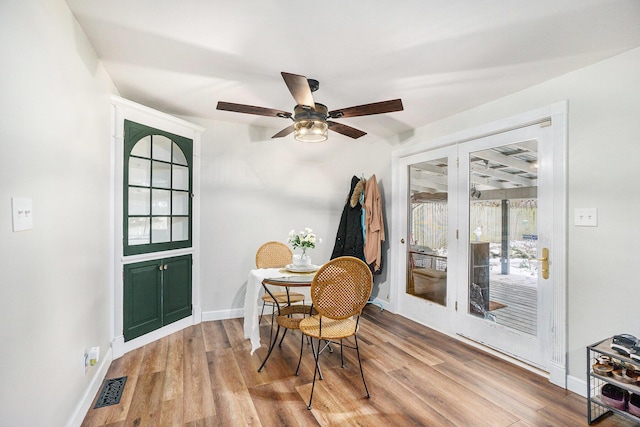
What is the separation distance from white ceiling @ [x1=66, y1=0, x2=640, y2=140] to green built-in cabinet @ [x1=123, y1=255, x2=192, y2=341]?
170cm

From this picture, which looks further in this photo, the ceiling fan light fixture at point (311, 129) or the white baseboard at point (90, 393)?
the ceiling fan light fixture at point (311, 129)

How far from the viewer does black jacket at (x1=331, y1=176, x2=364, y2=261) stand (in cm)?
411

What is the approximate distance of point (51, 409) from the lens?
4.79ft

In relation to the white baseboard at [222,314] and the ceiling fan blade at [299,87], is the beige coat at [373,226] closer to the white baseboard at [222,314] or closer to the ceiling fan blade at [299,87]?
the white baseboard at [222,314]

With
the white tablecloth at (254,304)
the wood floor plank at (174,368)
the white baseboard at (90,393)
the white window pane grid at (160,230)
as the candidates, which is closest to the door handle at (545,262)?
the white tablecloth at (254,304)

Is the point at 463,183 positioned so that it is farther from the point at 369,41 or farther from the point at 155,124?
the point at 155,124

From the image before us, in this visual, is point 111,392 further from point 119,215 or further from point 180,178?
point 180,178

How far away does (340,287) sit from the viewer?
6.80 ft

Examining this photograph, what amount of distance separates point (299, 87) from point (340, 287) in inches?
52.7

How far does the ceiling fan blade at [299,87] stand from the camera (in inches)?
69.7

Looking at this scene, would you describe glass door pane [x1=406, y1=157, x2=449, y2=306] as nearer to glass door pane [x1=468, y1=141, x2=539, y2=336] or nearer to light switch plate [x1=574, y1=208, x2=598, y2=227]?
glass door pane [x1=468, y1=141, x2=539, y2=336]

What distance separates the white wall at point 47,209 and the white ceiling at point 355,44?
0.38m

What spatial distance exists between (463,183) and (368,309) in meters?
2.08

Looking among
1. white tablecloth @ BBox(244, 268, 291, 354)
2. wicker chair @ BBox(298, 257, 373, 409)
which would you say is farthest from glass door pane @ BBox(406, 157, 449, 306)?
white tablecloth @ BBox(244, 268, 291, 354)
